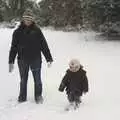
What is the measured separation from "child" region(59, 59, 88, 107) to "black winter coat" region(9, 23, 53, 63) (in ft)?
2.49

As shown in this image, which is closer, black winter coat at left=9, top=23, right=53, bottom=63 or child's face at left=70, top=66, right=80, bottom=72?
child's face at left=70, top=66, right=80, bottom=72

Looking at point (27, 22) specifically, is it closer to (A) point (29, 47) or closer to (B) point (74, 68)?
(A) point (29, 47)

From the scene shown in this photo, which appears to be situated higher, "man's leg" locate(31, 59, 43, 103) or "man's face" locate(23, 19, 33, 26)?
"man's face" locate(23, 19, 33, 26)

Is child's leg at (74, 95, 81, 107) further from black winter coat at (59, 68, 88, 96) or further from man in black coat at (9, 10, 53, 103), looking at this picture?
man in black coat at (9, 10, 53, 103)

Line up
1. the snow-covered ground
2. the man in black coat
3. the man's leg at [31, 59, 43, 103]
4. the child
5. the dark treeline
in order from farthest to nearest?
the dark treeline → the man's leg at [31, 59, 43, 103] → the man in black coat → the child → the snow-covered ground

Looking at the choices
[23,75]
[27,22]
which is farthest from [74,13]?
[27,22]

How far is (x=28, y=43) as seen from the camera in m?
9.22

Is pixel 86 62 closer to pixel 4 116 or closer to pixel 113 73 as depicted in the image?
pixel 113 73

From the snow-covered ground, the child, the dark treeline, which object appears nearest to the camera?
the snow-covered ground

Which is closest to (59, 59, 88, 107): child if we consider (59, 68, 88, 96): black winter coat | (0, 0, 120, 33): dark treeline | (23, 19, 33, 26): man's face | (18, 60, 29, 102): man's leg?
(59, 68, 88, 96): black winter coat

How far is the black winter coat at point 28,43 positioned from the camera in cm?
916

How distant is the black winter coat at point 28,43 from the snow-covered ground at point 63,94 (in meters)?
1.02

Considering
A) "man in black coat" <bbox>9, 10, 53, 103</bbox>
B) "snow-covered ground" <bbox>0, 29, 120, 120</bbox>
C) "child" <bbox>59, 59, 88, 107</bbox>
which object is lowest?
"snow-covered ground" <bbox>0, 29, 120, 120</bbox>

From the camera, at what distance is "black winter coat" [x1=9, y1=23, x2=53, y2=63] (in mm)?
9164
